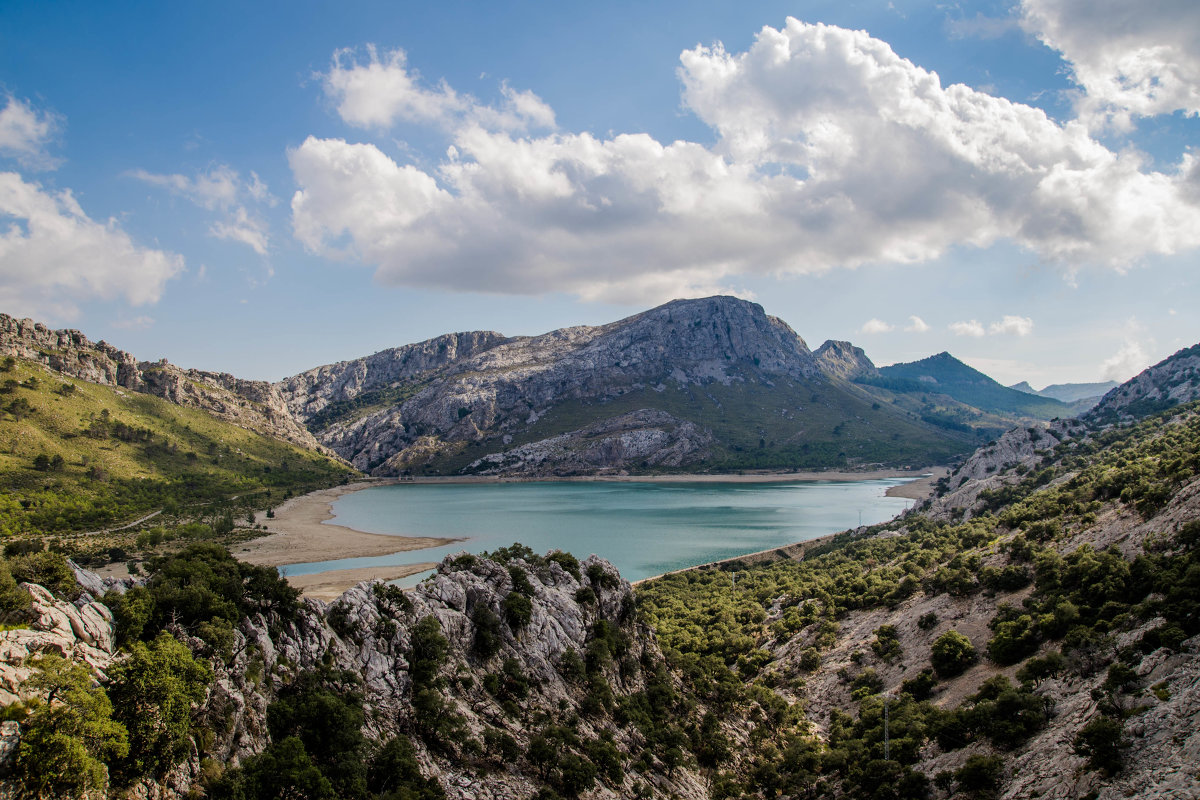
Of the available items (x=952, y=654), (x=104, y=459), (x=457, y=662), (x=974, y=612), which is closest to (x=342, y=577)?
(x=457, y=662)

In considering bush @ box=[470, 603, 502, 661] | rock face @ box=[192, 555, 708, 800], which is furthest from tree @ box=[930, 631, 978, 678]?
bush @ box=[470, 603, 502, 661]

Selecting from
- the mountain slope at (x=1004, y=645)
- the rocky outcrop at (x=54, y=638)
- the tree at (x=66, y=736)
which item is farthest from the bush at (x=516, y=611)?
the tree at (x=66, y=736)

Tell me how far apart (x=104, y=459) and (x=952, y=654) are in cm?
16516

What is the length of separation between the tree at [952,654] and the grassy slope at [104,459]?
386ft

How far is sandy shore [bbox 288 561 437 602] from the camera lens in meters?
72.0

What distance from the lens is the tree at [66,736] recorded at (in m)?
15.5

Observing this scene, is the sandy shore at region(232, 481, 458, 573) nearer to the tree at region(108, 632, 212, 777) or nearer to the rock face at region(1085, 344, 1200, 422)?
the tree at region(108, 632, 212, 777)

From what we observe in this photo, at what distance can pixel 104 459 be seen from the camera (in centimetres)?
13212

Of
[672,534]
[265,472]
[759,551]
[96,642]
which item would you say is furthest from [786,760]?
[265,472]

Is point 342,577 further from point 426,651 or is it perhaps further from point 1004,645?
point 1004,645

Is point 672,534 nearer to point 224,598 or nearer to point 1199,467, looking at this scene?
point 1199,467

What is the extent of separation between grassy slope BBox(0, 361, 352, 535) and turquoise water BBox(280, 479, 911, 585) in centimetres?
3297

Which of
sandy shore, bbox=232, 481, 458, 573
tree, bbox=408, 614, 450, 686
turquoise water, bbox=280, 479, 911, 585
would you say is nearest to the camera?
tree, bbox=408, 614, 450, 686

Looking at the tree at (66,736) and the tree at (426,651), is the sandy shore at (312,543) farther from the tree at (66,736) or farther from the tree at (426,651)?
the tree at (66,736)
